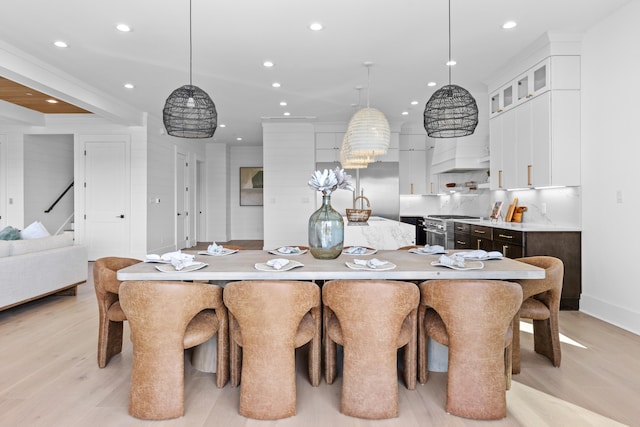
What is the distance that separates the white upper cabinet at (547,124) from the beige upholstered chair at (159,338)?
3.78 meters

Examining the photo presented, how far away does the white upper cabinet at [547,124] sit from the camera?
410 cm

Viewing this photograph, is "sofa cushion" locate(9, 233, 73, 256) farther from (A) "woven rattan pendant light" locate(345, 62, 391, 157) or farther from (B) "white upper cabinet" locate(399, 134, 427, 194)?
(B) "white upper cabinet" locate(399, 134, 427, 194)

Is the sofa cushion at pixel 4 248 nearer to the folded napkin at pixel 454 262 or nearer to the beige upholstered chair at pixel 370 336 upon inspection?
the beige upholstered chair at pixel 370 336

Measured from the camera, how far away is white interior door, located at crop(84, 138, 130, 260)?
287 inches

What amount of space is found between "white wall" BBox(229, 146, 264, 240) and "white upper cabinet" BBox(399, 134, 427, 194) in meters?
4.46

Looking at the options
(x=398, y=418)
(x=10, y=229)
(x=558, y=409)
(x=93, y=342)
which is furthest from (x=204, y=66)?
(x=558, y=409)

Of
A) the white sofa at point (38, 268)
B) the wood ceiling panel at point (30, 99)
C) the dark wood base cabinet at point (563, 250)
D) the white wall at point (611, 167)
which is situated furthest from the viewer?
the wood ceiling panel at point (30, 99)

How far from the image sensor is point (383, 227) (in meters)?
3.99

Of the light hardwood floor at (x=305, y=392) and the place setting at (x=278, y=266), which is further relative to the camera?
the place setting at (x=278, y=266)

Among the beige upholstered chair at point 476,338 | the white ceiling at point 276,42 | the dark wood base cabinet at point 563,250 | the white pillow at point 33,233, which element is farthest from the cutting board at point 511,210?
the white pillow at point 33,233

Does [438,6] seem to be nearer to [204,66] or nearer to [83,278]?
[204,66]

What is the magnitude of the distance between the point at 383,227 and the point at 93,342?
271cm

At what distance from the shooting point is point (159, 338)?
6.61 ft

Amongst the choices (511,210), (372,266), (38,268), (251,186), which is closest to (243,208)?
(251,186)
